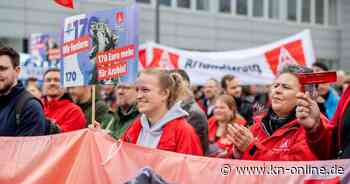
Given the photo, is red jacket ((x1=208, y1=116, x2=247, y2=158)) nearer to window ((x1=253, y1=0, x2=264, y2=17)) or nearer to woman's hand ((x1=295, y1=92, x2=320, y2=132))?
woman's hand ((x1=295, y1=92, x2=320, y2=132))

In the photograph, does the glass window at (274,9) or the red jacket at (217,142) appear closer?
the red jacket at (217,142)

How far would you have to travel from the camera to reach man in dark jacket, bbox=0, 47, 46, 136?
438 centimetres

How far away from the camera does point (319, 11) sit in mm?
33156

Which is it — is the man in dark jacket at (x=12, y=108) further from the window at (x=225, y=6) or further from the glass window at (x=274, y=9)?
the glass window at (x=274, y=9)

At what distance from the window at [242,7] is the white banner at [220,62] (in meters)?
18.3

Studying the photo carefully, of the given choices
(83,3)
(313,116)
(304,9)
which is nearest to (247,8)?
(304,9)

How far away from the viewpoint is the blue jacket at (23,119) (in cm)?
437

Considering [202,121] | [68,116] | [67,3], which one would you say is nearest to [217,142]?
[202,121]

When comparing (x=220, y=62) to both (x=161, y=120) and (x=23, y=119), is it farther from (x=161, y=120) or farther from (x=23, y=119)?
(x=23, y=119)

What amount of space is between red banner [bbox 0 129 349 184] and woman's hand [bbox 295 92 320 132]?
278 millimetres

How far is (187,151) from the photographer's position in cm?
417

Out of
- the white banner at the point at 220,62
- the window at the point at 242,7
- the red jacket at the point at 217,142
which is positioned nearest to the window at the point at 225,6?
the window at the point at 242,7

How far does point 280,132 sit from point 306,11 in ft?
96.3

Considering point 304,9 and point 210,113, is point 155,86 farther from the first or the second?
point 304,9
